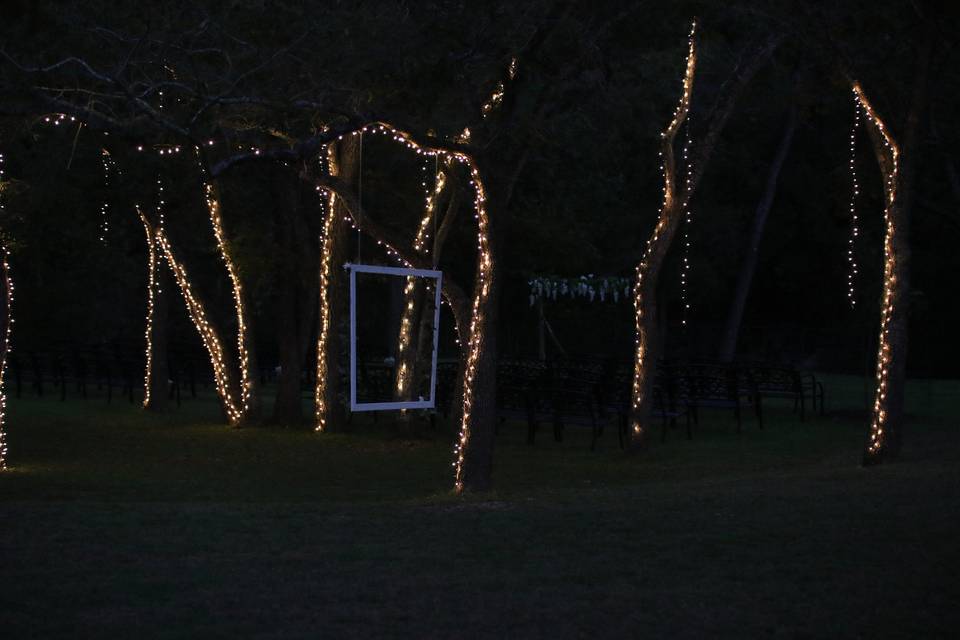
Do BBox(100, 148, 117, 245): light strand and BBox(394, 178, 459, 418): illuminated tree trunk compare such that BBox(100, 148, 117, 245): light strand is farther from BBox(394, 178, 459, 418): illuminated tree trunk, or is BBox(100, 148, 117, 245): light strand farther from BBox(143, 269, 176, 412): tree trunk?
BBox(394, 178, 459, 418): illuminated tree trunk

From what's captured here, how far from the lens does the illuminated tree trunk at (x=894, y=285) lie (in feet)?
47.3

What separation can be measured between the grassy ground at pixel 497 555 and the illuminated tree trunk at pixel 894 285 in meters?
0.69

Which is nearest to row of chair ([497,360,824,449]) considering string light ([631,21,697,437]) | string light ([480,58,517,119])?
string light ([631,21,697,437])

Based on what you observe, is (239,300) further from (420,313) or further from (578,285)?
(578,285)

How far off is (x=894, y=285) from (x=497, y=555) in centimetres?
745

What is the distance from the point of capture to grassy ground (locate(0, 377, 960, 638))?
7.03 meters

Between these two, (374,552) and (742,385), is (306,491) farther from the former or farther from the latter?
(742,385)

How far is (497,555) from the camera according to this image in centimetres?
895

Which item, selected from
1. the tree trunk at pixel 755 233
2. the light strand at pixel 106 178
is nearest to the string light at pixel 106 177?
the light strand at pixel 106 178

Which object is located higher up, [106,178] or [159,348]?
[106,178]

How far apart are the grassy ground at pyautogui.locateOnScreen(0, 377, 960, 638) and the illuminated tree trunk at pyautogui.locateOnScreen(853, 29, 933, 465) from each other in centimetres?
69

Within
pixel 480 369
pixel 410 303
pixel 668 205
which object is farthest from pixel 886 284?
pixel 410 303

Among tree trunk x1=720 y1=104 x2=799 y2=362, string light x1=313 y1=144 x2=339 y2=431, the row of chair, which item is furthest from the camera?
tree trunk x1=720 y1=104 x2=799 y2=362

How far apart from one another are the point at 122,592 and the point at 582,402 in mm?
12980
